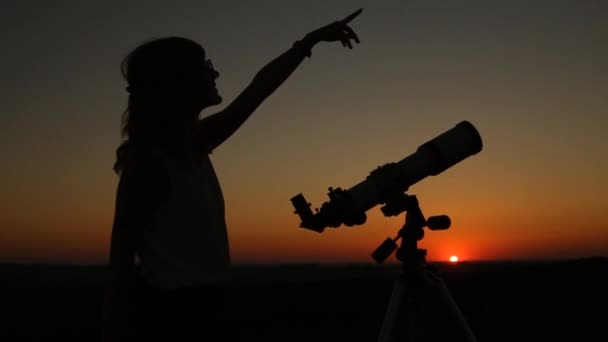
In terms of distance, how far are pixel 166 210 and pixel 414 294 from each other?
193 cm

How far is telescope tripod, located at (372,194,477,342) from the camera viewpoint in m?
3.48

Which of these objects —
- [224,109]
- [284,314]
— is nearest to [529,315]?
[284,314]

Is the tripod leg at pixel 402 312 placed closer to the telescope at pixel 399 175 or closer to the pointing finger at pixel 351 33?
the telescope at pixel 399 175

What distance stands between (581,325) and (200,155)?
7422 mm

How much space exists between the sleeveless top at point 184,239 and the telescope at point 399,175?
2.09 meters

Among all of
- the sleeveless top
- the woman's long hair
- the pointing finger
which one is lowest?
the sleeveless top

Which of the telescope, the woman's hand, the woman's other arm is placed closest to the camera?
the woman's other arm

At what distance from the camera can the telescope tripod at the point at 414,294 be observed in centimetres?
348

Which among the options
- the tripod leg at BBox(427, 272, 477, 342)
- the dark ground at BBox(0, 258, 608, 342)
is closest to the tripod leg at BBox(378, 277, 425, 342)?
the tripod leg at BBox(427, 272, 477, 342)

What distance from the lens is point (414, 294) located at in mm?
3641

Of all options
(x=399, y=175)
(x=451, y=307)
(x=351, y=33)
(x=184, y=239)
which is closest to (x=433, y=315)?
(x=399, y=175)

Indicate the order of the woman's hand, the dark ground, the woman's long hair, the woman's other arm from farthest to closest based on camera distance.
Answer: the dark ground
the woman's hand
the woman's other arm
the woman's long hair

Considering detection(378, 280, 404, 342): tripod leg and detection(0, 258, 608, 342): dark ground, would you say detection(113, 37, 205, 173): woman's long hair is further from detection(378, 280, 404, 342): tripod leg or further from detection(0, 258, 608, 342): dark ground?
detection(0, 258, 608, 342): dark ground

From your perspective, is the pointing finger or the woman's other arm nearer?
the woman's other arm
